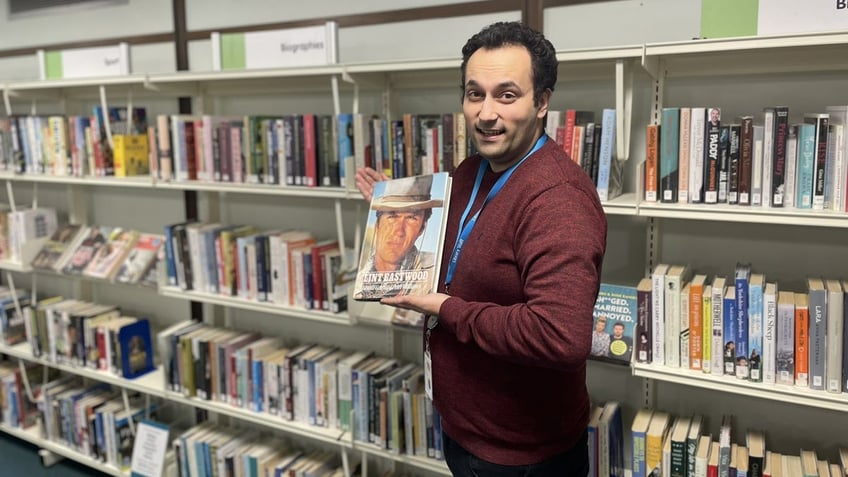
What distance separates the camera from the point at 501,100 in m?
1.28

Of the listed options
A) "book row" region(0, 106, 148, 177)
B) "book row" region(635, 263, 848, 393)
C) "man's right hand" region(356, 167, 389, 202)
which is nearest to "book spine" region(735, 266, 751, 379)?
"book row" region(635, 263, 848, 393)

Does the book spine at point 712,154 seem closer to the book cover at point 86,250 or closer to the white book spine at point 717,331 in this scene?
the white book spine at point 717,331

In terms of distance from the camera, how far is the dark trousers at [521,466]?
4.50ft

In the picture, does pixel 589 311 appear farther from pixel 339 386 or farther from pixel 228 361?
pixel 228 361

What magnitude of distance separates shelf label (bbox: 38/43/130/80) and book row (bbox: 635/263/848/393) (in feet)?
8.26

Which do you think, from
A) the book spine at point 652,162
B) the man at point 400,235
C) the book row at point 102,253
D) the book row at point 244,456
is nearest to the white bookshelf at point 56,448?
the book row at point 244,456

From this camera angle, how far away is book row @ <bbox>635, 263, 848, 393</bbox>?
5.25 feet

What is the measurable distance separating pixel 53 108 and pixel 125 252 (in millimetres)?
1053

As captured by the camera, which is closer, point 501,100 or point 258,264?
point 501,100

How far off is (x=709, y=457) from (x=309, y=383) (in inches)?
56.2

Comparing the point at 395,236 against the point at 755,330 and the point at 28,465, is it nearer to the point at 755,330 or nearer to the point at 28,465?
the point at 755,330

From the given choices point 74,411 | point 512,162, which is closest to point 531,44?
point 512,162

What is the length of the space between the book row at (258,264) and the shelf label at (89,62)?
868 millimetres

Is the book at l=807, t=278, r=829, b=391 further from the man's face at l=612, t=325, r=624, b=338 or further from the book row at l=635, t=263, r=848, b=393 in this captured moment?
the man's face at l=612, t=325, r=624, b=338
